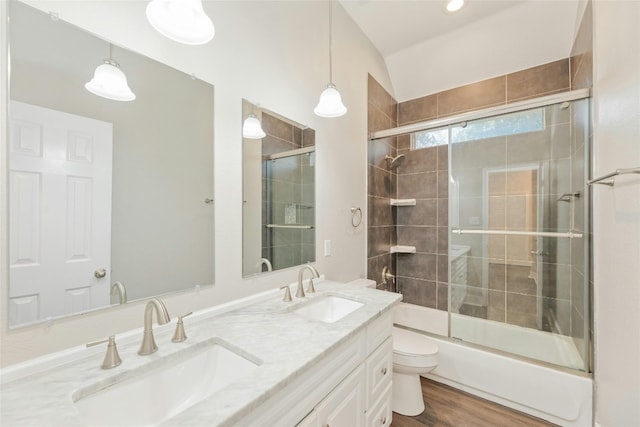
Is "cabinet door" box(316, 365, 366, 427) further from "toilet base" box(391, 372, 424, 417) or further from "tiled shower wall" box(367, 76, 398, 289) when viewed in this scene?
"tiled shower wall" box(367, 76, 398, 289)

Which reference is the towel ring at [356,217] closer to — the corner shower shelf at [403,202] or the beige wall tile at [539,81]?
the corner shower shelf at [403,202]

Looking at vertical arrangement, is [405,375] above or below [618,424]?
below

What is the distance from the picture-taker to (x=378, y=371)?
1.34 meters

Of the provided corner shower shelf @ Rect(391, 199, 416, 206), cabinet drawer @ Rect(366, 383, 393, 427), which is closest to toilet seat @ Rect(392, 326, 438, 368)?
cabinet drawer @ Rect(366, 383, 393, 427)

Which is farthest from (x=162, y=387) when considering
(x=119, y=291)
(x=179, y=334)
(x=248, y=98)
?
(x=248, y=98)

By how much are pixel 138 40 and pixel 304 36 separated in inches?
44.3

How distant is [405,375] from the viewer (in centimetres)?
181

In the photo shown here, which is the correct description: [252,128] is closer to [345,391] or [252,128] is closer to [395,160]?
[345,391]

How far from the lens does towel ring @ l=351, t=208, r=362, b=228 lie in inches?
87.5

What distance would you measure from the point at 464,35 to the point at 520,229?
6.28 ft

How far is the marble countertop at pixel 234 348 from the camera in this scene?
0.57 m

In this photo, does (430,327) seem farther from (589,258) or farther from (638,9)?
(638,9)

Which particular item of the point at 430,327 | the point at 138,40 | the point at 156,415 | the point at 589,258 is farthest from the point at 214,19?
the point at 430,327

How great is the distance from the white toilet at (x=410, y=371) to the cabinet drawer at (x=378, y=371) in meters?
0.32
